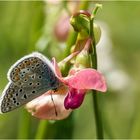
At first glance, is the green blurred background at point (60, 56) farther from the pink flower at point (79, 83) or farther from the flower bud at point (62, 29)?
the pink flower at point (79, 83)

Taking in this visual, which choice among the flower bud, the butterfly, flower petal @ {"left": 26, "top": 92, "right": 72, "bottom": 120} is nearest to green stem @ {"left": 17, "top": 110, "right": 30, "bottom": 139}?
the flower bud

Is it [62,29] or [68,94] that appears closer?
[68,94]

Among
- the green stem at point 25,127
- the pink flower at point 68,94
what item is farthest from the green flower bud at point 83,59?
the green stem at point 25,127

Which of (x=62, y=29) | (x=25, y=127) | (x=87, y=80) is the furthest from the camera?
(x=62, y=29)

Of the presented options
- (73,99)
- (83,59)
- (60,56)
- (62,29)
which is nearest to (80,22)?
(83,59)

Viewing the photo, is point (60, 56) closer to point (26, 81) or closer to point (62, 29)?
point (62, 29)

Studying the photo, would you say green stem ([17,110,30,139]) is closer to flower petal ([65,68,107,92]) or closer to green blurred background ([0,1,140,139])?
green blurred background ([0,1,140,139])
